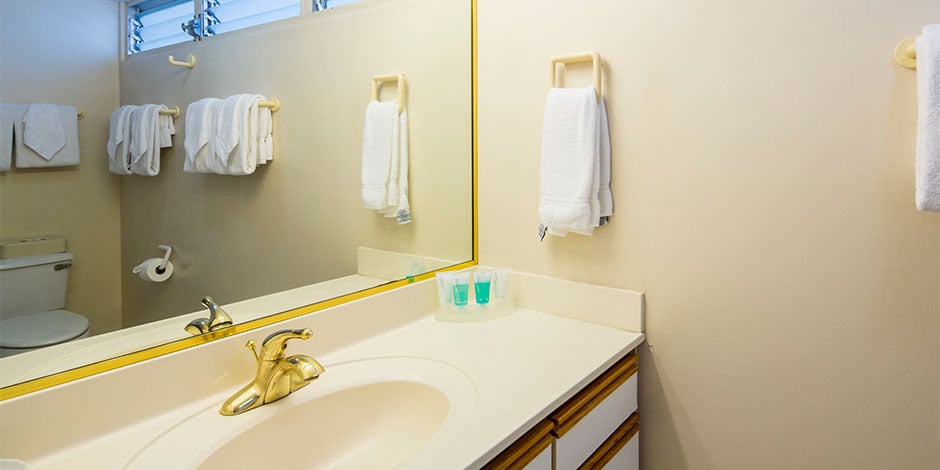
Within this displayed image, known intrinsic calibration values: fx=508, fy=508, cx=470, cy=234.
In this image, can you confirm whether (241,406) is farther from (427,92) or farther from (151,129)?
(427,92)

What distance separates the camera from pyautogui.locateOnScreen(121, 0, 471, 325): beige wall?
926 mm

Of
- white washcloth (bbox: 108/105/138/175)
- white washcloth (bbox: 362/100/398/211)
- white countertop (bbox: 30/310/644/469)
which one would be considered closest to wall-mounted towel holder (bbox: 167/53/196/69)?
white washcloth (bbox: 108/105/138/175)

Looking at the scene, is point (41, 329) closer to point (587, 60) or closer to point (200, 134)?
point (200, 134)

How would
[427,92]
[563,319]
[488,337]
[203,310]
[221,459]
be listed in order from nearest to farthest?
1. [221,459]
2. [203,310]
3. [488,337]
4. [563,319]
5. [427,92]

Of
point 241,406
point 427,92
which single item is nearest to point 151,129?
point 241,406

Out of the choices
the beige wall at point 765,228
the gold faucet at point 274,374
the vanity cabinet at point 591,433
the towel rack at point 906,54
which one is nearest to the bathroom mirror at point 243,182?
the gold faucet at point 274,374

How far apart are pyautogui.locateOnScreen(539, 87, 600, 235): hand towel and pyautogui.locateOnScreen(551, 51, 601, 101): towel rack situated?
0.02 m

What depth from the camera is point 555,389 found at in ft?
3.31

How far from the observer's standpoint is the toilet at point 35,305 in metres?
0.75

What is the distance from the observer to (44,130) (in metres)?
0.78

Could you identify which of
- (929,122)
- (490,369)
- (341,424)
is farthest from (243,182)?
(929,122)

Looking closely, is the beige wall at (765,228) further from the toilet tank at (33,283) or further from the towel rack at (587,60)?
the toilet tank at (33,283)

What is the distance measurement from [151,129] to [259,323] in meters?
0.43

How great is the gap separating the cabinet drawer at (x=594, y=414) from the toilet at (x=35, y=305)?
2.83 ft
